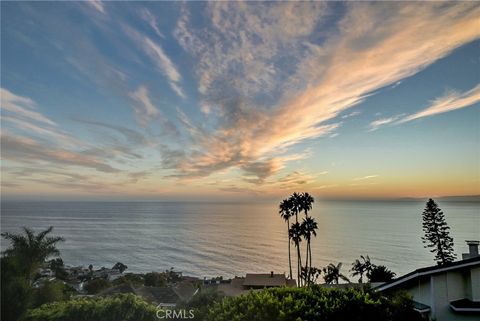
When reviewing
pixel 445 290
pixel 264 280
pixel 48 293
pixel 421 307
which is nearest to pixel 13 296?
pixel 48 293

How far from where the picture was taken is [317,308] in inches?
224

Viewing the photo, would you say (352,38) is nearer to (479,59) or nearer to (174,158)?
(479,59)

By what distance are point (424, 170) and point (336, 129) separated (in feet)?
38.8

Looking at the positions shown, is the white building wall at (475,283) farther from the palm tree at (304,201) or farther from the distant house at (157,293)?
the palm tree at (304,201)

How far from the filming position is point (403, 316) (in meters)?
5.71

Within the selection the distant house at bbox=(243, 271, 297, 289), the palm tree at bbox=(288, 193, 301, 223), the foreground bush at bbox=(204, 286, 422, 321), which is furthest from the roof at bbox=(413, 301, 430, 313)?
the distant house at bbox=(243, 271, 297, 289)

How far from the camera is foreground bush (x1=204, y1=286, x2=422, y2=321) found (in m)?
5.47

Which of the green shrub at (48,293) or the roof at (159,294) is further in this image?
the roof at (159,294)

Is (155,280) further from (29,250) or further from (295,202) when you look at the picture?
(29,250)

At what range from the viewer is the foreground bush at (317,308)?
5469mm

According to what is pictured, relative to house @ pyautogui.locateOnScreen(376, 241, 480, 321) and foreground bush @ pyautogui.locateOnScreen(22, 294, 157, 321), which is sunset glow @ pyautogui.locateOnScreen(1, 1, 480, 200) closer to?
house @ pyautogui.locateOnScreen(376, 241, 480, 321)

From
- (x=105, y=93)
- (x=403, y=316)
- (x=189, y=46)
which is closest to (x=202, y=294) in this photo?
(x=403, y=316)

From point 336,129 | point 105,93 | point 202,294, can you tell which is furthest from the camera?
point 336,129

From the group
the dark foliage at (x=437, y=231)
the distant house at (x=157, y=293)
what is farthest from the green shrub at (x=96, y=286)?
the dark foliage at (x=437, y=231)
